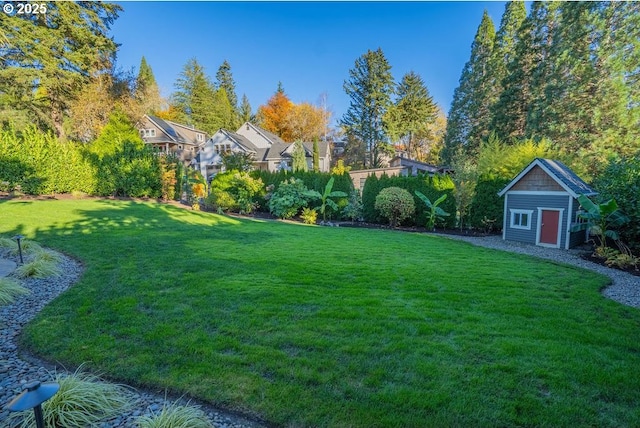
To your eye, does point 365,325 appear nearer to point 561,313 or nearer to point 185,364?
point 185,364

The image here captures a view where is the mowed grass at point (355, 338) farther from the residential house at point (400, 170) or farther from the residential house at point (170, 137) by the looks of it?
the residential house at point (170, 137)

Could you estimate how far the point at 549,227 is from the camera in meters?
10.8

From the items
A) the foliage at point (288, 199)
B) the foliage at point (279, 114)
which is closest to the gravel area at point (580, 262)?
the foliage at point (288, 199)

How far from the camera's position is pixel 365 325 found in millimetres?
3912

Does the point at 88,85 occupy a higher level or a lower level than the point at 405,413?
higher

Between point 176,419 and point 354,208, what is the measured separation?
14.9 meters

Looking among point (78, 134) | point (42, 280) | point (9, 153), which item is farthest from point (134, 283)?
point (78, 134)

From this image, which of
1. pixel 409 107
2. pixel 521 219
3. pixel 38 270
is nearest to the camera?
pixel 38 270

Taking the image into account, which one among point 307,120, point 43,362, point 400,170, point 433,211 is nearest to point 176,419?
point 43,362

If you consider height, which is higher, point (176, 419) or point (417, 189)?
point (417, 189)

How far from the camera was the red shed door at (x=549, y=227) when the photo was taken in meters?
10.6

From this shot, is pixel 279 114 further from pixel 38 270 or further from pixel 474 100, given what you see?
pixel 38 270

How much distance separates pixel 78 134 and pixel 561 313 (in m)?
→ 28.7

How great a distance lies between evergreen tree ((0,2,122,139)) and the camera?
1778cm
